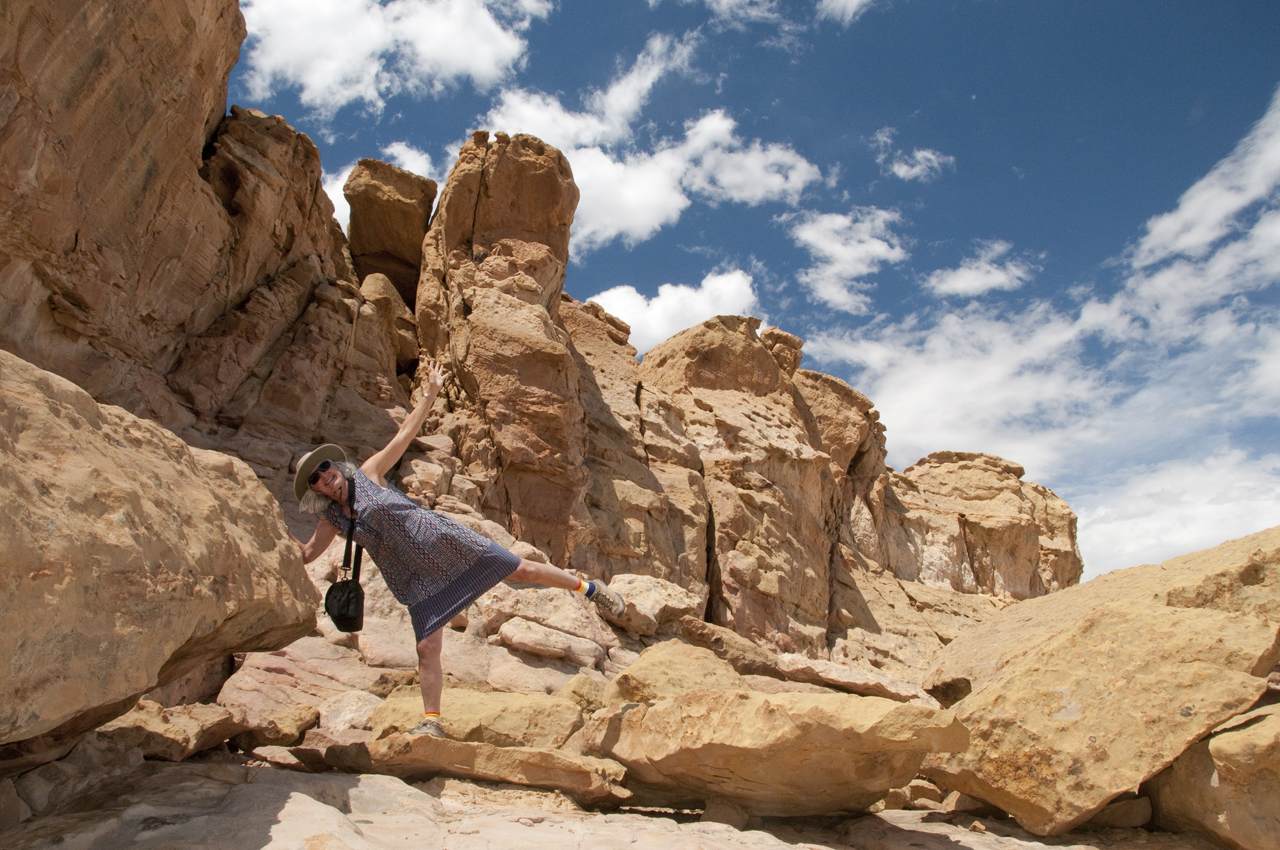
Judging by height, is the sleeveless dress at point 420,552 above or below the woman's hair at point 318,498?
below

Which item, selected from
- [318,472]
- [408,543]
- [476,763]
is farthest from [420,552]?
[476,763]

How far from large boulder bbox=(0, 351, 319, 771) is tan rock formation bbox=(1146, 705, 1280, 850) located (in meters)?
4.24

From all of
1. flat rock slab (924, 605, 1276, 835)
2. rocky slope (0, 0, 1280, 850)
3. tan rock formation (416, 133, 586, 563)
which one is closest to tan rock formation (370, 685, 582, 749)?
rocky slope (0, 0, 1280, 850)

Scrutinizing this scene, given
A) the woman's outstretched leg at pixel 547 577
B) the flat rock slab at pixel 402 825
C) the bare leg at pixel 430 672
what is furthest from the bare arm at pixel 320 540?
the flat rock slab at pixel 402 825

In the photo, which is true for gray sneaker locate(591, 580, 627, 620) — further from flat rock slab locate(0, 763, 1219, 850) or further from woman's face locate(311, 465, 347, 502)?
woman's face locate(311, 465, 347, 502)

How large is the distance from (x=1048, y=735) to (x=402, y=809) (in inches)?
119

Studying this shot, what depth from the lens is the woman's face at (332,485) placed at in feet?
14.5

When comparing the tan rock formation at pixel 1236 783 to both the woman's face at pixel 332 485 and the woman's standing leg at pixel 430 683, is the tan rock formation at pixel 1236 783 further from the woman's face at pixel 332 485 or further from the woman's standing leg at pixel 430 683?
the woman's face at pixel 332 485

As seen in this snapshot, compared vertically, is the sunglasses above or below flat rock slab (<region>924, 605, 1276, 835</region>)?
above

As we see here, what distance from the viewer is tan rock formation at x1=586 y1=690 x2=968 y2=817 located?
3529 mm

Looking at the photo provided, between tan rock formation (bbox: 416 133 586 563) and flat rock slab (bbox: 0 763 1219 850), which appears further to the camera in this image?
tan rock formation (bbox: 416 133 586 563)

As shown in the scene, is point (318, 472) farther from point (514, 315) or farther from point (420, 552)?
point (514, 315)

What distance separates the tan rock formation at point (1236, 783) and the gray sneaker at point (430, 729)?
3551 mm

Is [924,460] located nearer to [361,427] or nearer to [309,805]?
[361,427]
